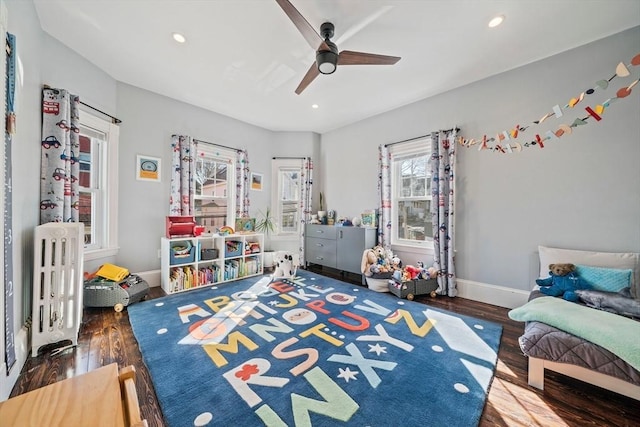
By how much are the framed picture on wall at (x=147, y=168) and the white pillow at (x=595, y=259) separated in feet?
15.9

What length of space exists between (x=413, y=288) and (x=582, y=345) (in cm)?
167

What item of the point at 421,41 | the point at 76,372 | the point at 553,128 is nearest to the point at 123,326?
the point at 76,372

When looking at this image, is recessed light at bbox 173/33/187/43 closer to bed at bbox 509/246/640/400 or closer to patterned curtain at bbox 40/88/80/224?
patterned curtain at bbox 40/88/80/224

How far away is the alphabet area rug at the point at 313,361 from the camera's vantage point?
1.34 m

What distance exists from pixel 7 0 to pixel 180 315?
2.68 meters

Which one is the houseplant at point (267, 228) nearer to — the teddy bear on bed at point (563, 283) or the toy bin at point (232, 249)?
the toy bin at point (232, 249)

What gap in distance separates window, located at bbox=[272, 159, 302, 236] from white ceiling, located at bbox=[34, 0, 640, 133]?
160 cm

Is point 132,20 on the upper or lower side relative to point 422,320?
upper

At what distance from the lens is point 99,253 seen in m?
2.89

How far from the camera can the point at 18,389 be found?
58.4 inches

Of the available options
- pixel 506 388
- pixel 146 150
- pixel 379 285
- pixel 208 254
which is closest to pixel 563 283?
pixel 506 388

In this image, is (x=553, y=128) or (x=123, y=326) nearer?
(x=123, y=326)

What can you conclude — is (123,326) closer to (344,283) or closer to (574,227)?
(344,283)

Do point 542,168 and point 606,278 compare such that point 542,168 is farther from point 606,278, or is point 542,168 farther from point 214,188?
point 214,188
